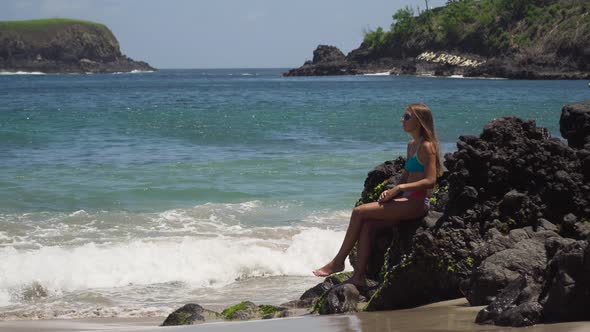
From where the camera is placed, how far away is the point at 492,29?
12388 cm

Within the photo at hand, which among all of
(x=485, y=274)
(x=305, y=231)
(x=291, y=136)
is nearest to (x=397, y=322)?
(x=485, y=274)

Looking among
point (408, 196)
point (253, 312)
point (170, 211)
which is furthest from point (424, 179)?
point (170, 211)

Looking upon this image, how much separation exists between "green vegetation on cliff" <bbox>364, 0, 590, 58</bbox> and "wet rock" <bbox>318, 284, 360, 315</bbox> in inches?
3723

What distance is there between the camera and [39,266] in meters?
11.5

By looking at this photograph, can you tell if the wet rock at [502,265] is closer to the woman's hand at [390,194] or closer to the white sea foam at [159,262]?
the woman's hand at [390,194]

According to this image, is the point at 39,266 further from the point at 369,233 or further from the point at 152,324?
the point at 369,233

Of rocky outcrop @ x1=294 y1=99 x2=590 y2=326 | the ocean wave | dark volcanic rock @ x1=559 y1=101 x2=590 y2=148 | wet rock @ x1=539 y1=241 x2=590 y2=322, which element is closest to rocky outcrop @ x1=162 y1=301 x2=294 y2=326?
rocky outcrop @ x1=294 y1=99 x2=590 y2=326

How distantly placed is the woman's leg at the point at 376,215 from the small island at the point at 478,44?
289 ft

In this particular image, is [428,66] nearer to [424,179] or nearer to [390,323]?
[424,179]

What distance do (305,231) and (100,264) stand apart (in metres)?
3.29

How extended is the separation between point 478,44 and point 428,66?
777 centimetres

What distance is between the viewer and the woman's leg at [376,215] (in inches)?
291

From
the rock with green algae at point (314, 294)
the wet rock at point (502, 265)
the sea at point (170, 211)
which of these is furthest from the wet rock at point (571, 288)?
the sea at point (170, 211)

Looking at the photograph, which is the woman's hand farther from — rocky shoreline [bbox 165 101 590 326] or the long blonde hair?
the long blonde hair
